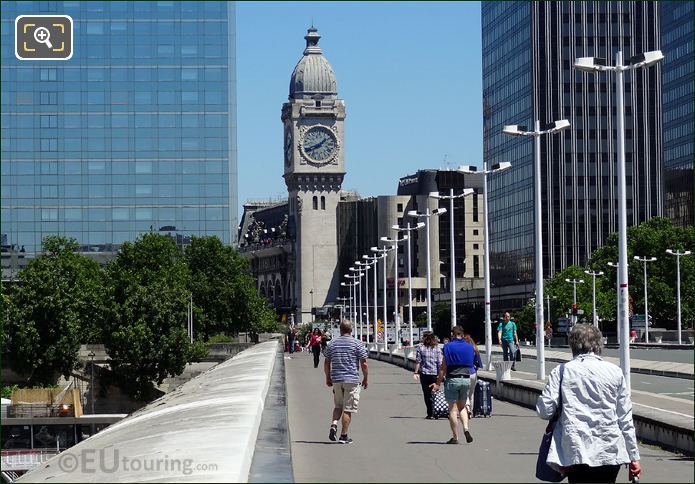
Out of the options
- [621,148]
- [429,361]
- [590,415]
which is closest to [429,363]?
[429,361]

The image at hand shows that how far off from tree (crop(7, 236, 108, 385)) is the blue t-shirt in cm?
7827

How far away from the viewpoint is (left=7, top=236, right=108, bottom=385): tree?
10138 cm

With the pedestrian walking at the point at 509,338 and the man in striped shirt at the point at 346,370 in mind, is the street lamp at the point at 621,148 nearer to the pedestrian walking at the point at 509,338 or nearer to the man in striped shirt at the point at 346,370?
the man in striped shirt at the point at 346,370

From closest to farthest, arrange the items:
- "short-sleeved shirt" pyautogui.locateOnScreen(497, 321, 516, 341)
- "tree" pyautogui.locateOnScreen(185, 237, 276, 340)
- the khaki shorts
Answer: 1. the khaki shorts
2. "short-sleeved shirt" pyautogui.locateOnScreen(497, 321, 516, 341)
3. "tree" pyautogui.locateOnScreen(185, 237, 276, 340)

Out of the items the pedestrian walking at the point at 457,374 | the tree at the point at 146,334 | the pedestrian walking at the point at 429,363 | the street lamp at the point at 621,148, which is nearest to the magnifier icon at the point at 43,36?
the pedestrian walking at the point at 457,374

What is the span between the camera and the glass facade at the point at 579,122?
6260 inches

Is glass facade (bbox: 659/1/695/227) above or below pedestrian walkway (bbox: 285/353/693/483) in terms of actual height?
above

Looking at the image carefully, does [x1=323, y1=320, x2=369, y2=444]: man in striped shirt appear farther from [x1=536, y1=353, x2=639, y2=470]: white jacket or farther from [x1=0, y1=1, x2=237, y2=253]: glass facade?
[x1=0, y1=1, x2=237, y2=253]: glass facade

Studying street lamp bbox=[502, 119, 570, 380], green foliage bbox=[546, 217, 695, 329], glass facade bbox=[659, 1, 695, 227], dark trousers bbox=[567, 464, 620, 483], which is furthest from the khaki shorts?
glass facade bbox=[659, 1, 695, 227]

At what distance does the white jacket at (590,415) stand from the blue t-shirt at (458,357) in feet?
38.8

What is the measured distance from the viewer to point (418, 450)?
894 inches

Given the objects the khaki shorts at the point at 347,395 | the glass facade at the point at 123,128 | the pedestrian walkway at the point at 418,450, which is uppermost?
the glass facade at the point at 123,128

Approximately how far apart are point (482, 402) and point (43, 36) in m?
18.1

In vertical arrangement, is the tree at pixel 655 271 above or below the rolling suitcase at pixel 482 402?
above
